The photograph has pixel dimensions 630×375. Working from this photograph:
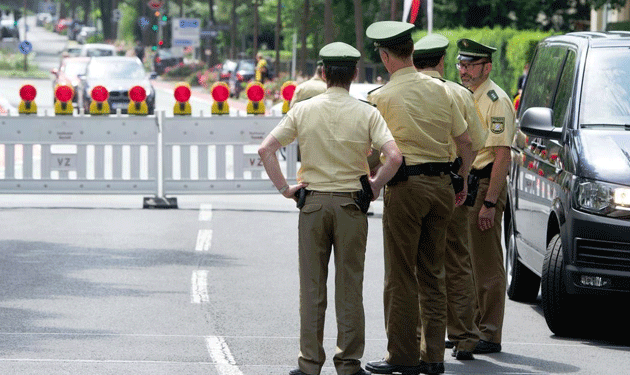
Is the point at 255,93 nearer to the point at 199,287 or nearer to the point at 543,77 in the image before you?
the point at 199,287

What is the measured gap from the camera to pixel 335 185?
741 centimetres

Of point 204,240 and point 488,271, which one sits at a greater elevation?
point 488,271

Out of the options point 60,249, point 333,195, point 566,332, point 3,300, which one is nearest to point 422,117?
point 333,195

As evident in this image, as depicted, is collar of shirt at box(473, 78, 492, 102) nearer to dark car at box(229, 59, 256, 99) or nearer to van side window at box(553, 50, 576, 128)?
van side window at box(553, 50, 576, 128)

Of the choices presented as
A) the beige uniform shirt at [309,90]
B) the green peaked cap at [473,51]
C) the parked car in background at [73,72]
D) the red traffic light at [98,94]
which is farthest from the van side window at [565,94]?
the parked car in background at [73,72]

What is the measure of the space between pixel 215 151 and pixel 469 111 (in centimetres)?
1032

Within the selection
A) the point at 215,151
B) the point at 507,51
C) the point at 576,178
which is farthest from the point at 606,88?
the point at 507,51

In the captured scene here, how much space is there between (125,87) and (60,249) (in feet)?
86.0

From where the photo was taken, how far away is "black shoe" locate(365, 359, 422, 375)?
778 cm

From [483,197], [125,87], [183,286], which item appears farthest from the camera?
[125,87]

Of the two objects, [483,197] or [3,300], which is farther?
[3,300]

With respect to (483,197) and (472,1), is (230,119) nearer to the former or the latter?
(483,197)

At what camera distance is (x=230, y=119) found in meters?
18.0

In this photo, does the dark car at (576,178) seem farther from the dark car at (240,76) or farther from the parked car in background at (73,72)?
the dark car at (240,76)
